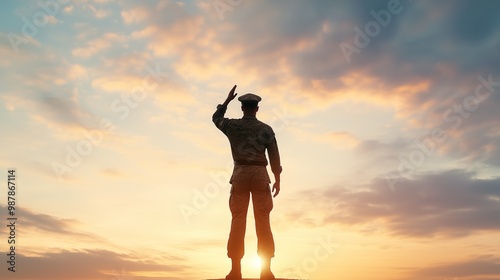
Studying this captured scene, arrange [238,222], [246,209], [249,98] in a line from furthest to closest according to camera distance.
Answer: [249,98] < [246,209] < [238,222]

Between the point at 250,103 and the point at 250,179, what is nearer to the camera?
the point at 250,179

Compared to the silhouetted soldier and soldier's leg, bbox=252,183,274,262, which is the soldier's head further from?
soldier's leg, bbox=252,183,274,262

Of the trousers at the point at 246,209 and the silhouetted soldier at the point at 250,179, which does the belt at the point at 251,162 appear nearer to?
the silhouetted soldier at the point at 250,179

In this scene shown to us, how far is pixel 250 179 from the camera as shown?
11.6 meters

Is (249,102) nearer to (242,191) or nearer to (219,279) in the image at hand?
(242,191)

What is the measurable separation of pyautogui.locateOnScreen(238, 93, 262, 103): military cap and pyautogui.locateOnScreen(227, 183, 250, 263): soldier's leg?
215cm

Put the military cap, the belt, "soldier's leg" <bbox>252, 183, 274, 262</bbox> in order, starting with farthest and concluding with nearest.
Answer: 1. the military cap
2. the belt
3. "soldier's leg" <bbox>252, 183, 274, 262</bbox>

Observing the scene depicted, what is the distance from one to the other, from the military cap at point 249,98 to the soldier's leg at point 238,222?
2.15m

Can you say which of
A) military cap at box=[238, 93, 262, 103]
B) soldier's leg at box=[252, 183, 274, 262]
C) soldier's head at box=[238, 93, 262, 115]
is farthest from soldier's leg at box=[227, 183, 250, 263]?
military cap at box=[238, 93, 262, 103]

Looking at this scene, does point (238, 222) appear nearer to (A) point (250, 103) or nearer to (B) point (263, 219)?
(B) point (263, 219)

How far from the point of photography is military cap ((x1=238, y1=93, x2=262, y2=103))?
11.9 m

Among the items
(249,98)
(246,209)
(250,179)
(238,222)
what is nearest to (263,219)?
(246,209)

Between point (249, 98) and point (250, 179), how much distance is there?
6.72 feet

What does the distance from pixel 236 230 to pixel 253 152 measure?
195 cm
